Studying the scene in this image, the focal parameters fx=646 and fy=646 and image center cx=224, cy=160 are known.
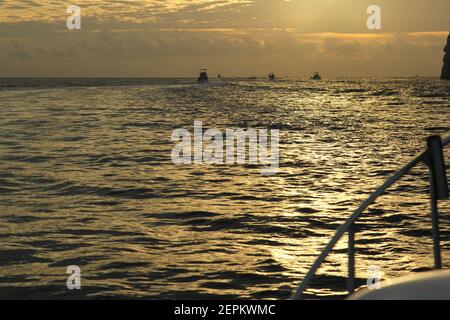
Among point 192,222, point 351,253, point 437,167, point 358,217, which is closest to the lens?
point 437,167

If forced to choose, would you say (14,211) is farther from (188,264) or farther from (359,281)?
(359,281)

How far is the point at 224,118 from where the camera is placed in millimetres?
59312

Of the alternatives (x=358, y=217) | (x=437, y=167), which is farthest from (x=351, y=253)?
(x=437, y=167)

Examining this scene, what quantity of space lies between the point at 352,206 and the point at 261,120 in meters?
39.9

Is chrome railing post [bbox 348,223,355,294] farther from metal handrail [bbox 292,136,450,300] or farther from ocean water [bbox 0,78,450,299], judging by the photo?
ocean water [bbox 0,78,450,299]

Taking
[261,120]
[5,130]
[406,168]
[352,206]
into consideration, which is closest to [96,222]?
[352,206]

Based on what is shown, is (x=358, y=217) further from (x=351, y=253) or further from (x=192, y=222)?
(x=192, y=222)

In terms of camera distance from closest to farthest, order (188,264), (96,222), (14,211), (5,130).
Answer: (188,264) → (96,222) → (14,211) → (5,130)

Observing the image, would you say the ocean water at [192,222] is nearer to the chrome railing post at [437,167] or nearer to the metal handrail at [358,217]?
the metal handrail at [358,217]

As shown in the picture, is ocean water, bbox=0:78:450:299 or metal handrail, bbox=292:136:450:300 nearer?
metal handrail, bbox=292:136:450:300

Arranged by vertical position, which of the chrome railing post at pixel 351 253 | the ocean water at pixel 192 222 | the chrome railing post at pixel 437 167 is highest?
the chrome railing post at pixel 437 167

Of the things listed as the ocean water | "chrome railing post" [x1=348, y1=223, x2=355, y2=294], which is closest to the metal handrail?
"chrome railing post" [x1=348, y1=223, x2=355, y2=294]

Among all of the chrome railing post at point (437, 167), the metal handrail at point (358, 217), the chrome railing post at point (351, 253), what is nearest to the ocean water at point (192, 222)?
the chrome railing post at point (351, 253)

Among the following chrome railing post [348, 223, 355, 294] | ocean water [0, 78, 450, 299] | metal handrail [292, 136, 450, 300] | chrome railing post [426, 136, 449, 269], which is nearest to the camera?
chrome railing post [426, 136, 449, 269]
